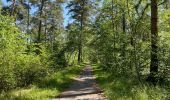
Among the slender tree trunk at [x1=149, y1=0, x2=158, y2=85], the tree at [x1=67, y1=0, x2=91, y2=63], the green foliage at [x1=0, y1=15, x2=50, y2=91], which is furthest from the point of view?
the tree at [x1=67, y1=0, x2=91, y2=63]

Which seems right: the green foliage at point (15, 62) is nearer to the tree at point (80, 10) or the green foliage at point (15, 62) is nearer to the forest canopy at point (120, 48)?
the forest canopy at point (120, 48)

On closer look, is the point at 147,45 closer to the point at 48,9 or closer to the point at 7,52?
the point at 7,52

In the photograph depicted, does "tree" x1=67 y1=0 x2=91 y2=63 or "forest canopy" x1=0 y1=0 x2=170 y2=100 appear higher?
"tree" x1=67 y1=0 x2=91 y2=63

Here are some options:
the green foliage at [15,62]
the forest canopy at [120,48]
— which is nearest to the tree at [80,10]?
the forest canopy at [120,48]

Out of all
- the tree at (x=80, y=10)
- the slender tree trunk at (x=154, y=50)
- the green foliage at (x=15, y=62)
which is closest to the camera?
the green foliage at (x=15, y=62)

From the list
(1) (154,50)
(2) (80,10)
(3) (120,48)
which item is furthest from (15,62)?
(2) (80,10)

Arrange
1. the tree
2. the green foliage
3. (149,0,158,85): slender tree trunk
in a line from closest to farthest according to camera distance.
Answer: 1. the green foliage
2. (149,0,158,85): slender tree trunk
3. the tree

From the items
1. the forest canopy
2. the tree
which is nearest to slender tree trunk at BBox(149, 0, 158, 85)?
the forest canopy

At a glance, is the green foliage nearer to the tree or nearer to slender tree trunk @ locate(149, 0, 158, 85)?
slender tree trunk @ locate(149, 0, 158, 85)

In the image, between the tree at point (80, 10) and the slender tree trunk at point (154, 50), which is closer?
the slender tree trunk at point (154, 50)

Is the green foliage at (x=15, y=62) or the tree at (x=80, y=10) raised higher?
the tree at (x=80, y=10)

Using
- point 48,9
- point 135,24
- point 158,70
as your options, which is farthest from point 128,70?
point 48,9

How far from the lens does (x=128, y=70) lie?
971 inches

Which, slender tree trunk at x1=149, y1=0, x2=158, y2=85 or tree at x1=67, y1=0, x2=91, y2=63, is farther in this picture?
tree at x1=67, y1=0, x2=91, y2=63
